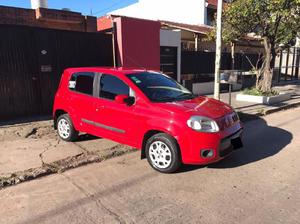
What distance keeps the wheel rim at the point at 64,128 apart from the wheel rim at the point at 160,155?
230 centimetres

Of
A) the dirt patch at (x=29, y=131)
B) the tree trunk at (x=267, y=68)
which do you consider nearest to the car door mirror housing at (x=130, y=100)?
the dirt patch at (x=29, y=131)

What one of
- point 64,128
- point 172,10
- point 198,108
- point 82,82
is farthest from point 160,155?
point 172,10

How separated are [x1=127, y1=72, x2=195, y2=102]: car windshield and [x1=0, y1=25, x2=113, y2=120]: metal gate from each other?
13.9 feet

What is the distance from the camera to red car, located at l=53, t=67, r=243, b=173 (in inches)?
175

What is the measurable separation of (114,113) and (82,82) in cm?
119

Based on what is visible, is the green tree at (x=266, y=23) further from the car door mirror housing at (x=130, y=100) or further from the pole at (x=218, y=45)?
the car door mirror housing at (x=130, y=100)

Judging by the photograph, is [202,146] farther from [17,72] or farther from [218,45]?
[17,72]

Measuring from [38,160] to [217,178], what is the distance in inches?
125

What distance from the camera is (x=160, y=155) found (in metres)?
4.64

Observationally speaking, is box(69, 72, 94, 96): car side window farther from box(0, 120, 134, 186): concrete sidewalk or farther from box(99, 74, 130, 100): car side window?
box(0, 120, 134, 186): concrete sidewalk

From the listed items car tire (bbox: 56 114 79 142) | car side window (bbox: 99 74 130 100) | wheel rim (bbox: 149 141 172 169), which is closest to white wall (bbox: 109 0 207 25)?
car tire (bbox: 56 114 79 142)

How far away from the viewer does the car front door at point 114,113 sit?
198 inches

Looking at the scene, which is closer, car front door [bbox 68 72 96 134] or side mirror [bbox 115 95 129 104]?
side mirror [bbox 115 95 129 104]

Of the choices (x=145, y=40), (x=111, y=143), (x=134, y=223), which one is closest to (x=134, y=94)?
(x=111, y=143)
